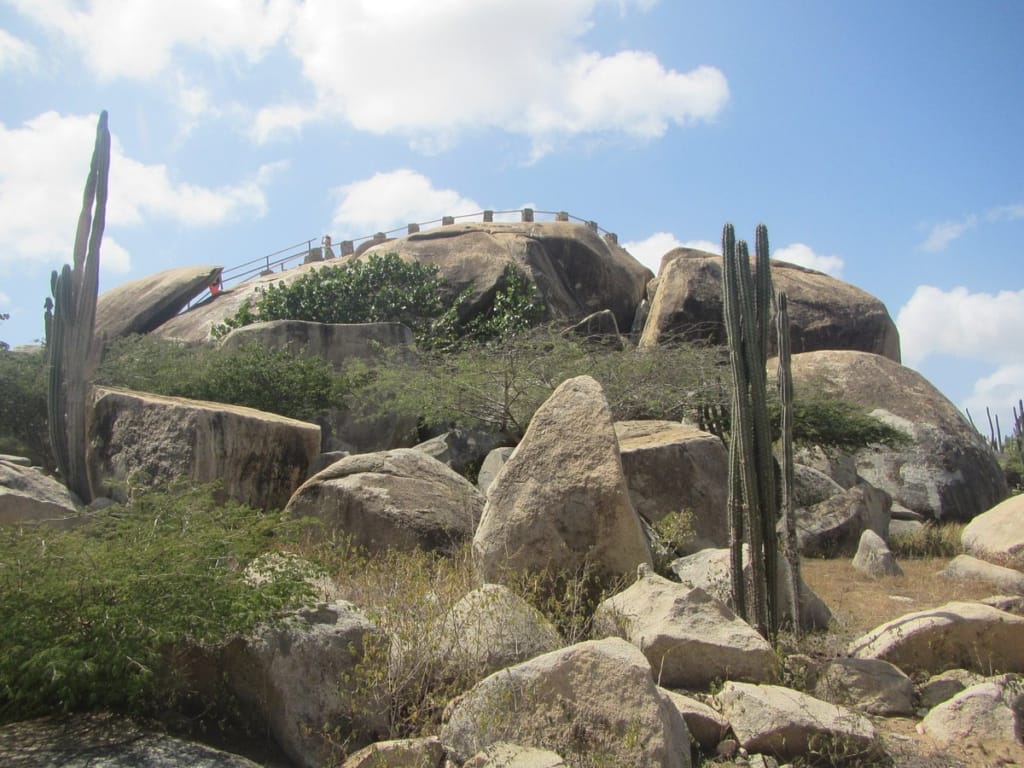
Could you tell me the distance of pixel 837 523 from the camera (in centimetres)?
1247

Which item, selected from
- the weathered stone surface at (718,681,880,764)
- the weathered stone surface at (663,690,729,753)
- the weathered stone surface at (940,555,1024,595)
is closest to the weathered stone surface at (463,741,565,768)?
the weathered stone surface at (663,690,729,753)

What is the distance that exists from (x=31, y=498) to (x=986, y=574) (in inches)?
382

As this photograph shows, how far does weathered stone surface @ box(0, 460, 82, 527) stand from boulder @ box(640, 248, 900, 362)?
15.3 meters

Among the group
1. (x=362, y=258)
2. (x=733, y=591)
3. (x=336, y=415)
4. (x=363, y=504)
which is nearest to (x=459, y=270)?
(x=362, y=258)

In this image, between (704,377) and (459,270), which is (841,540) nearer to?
(704,377)

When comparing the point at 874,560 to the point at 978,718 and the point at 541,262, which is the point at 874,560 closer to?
the point at 978,718

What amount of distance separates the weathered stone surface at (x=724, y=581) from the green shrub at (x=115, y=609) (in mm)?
3550

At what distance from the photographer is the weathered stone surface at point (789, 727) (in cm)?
508

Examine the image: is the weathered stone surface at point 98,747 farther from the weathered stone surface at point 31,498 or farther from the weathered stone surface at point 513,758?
the weathered stone surface at point 31,498

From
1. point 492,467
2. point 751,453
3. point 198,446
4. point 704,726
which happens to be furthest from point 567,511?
point 492,467

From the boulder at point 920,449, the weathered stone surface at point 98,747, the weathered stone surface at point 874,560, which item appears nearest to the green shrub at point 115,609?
the weathered stone surface at point 98,747

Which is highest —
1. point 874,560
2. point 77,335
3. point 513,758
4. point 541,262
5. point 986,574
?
point 541,262

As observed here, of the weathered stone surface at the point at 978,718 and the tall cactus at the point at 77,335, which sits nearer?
the weathered stone surface at the point at 978,718

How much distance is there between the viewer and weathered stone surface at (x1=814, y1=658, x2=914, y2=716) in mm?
5953
